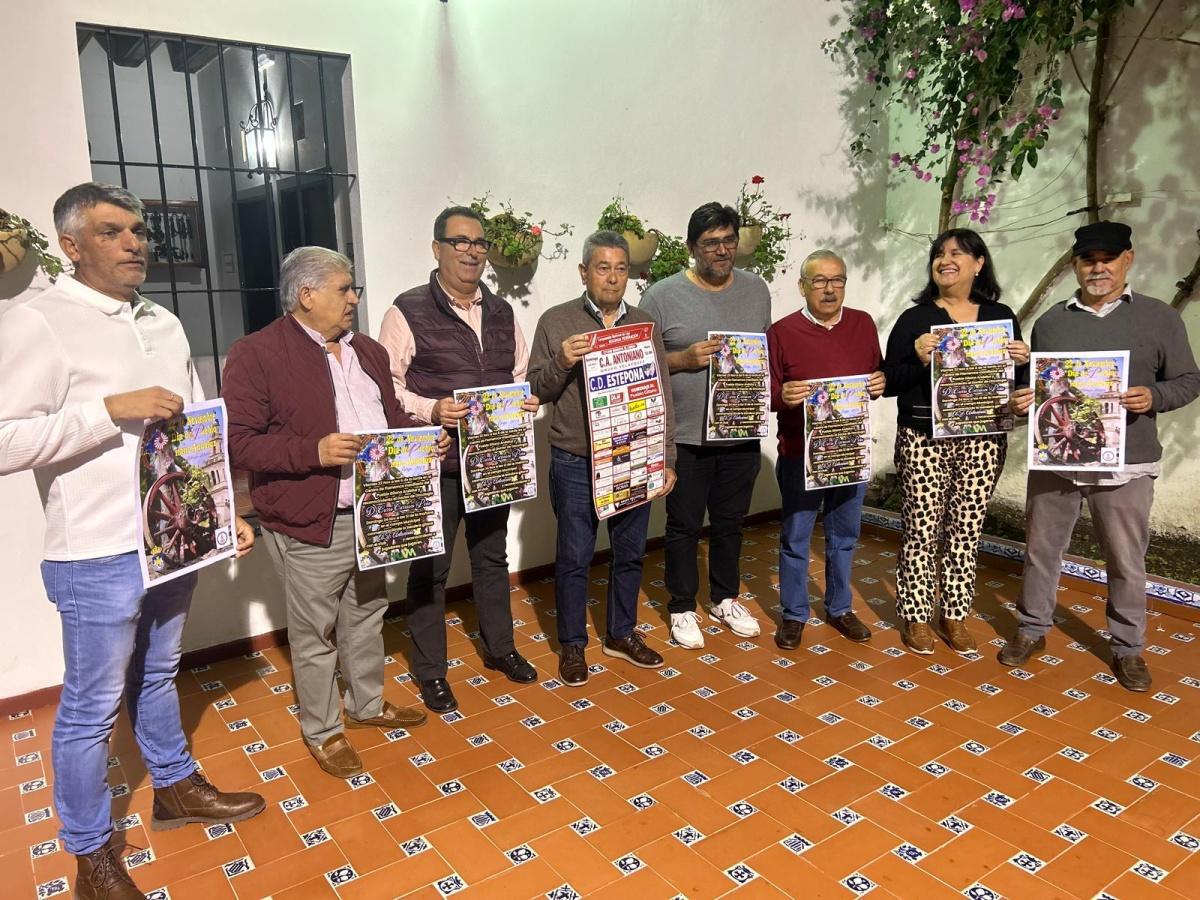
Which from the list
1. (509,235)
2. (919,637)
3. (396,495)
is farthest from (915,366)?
(396,495)

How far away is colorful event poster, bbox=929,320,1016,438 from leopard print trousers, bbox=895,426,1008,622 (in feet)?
0.47

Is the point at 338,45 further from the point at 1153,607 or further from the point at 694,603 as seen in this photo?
the point at 1153,607

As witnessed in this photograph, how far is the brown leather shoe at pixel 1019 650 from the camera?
361 cm

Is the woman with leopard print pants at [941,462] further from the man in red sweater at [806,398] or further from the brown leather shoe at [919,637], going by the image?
the man in red sweater at [806,398]

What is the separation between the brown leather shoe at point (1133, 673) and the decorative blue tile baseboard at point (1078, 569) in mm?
336

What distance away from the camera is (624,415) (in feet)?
10.6

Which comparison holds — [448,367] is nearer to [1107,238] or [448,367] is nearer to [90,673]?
[90,673]

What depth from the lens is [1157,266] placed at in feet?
15.7

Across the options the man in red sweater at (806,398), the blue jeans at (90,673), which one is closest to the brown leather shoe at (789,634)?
the man in red sweater at (806,398)

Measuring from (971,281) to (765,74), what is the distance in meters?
2.57

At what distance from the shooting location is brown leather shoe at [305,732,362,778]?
288 cm

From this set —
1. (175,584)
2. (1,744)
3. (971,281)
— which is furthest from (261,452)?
(971,281)

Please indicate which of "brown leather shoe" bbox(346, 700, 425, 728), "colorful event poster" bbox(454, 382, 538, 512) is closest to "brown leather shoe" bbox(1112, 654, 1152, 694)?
"colorful event poster" bbox(454, 382, 538, 512)

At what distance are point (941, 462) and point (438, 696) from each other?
2234mm
